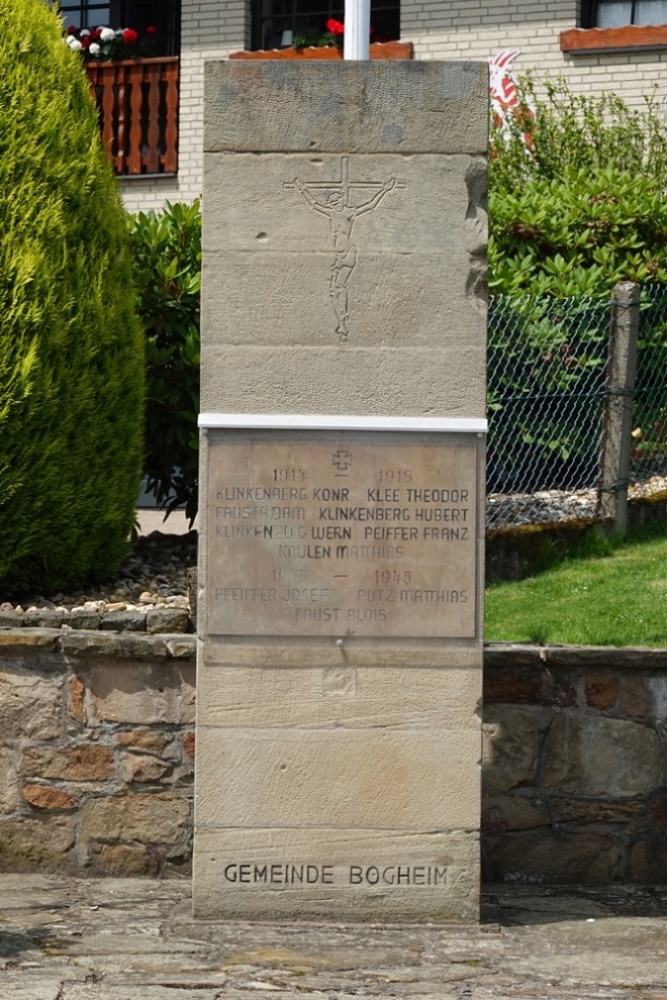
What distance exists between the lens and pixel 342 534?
15.3ft

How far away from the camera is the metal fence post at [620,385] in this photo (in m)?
8.24

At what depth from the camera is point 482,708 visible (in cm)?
489

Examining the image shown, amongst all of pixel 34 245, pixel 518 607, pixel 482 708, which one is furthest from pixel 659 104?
pixel 482 708

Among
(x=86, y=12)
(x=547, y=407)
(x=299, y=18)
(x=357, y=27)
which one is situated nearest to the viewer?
(x=357, y=27)

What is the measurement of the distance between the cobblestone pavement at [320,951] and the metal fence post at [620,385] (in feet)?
11.7

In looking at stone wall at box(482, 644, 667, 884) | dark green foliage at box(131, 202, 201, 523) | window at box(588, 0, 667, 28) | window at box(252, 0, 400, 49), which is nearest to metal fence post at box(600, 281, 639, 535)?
dark green foliage at box(131, 202, 201, 523)

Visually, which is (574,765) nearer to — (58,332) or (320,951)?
(320,951)

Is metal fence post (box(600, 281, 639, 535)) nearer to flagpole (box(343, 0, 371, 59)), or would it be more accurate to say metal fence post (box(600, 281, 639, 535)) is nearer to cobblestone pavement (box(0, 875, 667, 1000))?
flagpole (box(343, 0, 371, 59))

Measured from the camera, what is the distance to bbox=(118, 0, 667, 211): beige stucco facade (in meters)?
12.6

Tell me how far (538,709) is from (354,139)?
1899mm

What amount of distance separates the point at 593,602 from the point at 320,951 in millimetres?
3223

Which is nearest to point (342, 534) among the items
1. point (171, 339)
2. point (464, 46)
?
point (171, 339)

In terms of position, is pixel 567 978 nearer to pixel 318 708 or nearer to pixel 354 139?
pixel 318 708

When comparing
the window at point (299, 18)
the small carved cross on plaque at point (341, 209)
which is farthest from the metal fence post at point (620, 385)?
the window at point (299, 18)
